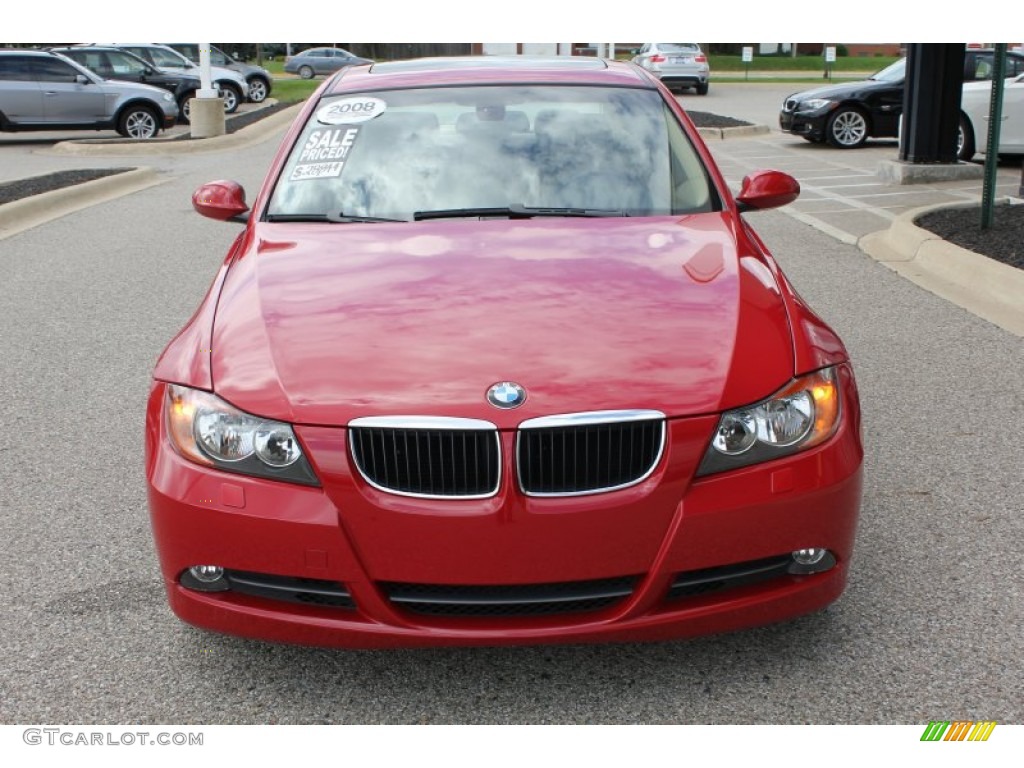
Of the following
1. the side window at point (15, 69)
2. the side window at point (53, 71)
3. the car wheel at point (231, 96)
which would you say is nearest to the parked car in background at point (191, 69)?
the car wheel at point (231, 96)

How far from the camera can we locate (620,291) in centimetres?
350

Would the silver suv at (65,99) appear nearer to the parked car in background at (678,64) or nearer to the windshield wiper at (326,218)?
the parked car in background at (678,64)

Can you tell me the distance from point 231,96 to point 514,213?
27692 millimetres

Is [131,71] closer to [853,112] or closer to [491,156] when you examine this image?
[853,112]

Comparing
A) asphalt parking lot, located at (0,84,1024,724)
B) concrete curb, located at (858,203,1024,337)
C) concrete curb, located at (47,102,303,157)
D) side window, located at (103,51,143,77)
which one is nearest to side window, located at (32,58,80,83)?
concrete curb, located at (47,102,303,157)

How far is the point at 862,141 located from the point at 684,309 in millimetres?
17235

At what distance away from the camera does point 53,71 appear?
2169cm

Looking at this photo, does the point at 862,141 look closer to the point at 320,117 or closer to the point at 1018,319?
the point at 1018,319

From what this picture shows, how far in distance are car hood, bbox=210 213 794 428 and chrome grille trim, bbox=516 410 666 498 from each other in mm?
28

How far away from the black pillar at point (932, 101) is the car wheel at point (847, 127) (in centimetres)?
505

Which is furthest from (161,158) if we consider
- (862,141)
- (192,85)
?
(862,141)

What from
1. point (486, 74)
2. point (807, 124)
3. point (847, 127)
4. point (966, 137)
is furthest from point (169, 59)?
point (486, 74)
